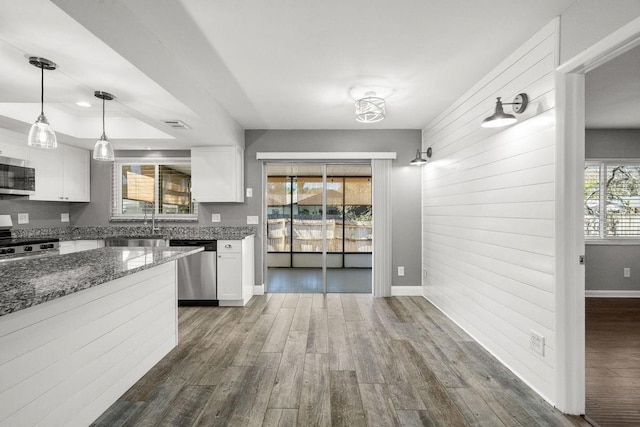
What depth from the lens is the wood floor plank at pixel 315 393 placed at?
6.15 feet

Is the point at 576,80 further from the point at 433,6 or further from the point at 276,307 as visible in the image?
the point at 276,307

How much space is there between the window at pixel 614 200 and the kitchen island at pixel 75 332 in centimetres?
566

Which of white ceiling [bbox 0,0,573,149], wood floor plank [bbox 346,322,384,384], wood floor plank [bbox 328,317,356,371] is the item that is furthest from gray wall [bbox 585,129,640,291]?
wood floor plank [bbox 328,317,356,371]

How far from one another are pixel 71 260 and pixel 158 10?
1.65 meters

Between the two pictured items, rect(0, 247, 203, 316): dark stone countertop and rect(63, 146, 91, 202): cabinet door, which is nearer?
rect(0, 247, 203, 316): dark stone countertop

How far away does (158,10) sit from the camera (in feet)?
6.41

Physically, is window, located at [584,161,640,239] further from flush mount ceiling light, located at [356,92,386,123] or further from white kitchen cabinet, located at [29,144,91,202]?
white kitchen cabinet, located at [29,144,91,202]

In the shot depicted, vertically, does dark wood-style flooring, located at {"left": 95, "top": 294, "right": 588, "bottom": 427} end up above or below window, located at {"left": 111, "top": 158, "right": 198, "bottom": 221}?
below

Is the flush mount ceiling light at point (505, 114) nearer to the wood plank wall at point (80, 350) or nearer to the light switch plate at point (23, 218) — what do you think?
the wood plank wall at point (80, 350)

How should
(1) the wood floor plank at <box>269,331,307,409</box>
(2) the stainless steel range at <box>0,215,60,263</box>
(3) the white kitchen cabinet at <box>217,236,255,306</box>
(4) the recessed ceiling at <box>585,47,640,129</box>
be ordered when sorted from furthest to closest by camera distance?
(3) the white kitchen cabinet at <box>217,236,255,306</box> < (2) the stainless steel range at <box>0,215,60,263</box> < (4) the recessed ceiling at <box>585,47,640,129</box> < (1) the wood floor plank at <box>269,331,307,409</box>

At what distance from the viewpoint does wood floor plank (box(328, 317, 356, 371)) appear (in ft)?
8.27

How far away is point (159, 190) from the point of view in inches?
187

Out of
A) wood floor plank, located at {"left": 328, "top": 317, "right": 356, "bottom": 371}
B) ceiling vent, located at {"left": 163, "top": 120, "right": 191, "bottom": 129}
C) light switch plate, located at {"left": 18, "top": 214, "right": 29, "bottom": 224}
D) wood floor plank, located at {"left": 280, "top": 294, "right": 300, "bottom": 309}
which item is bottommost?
Answer: wood floor plank, located at {"left": 328, "top": 317, "right": 356, "bottom": 371}

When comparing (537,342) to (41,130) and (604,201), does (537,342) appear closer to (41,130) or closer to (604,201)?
(41,130)
